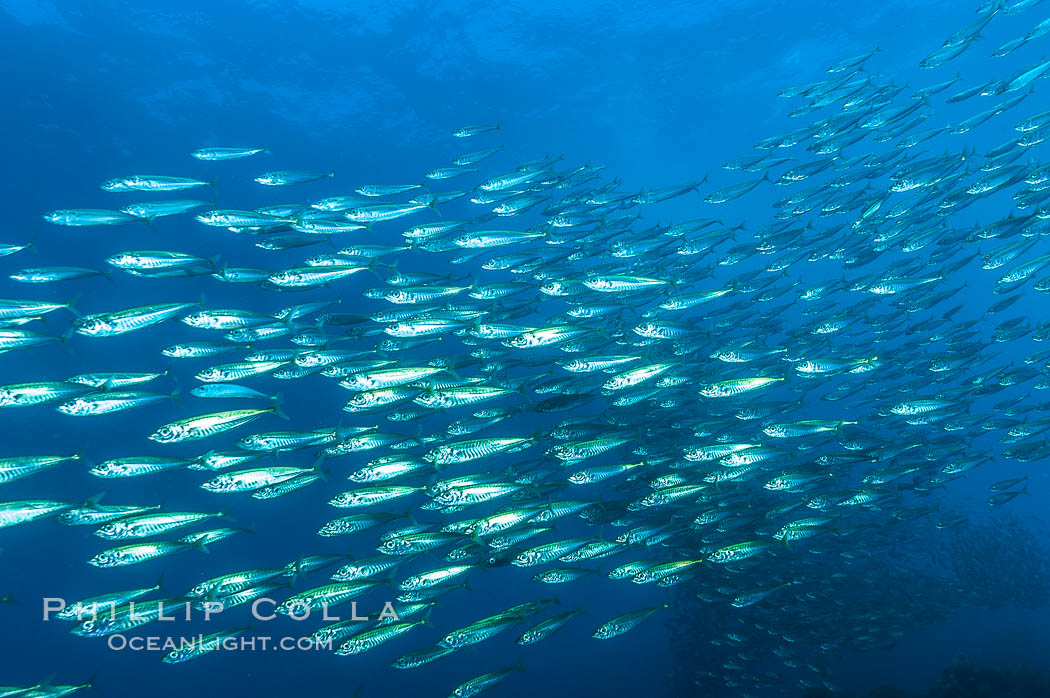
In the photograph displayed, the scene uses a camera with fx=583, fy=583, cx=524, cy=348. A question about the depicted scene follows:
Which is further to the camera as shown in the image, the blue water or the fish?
the blue water

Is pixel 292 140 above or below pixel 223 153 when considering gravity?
above

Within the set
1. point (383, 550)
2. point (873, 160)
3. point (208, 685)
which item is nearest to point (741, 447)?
point (383, 550)

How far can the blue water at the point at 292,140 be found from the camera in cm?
1931

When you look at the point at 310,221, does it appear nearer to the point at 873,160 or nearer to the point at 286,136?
the point at 873,160

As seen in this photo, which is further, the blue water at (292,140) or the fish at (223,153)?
the blue water at (292,140)

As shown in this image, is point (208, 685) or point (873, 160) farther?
point (208, 685)

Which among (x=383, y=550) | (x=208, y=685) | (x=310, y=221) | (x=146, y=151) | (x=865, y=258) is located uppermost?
(x=146, y=151)

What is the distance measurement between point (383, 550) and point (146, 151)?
21953 mm

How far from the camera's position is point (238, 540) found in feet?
85.0

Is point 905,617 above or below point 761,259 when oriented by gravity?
below

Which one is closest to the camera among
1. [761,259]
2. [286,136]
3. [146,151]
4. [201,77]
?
[201,77]

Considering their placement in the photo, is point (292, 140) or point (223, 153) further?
point (292, 140)

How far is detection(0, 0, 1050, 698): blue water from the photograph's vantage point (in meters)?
19.3

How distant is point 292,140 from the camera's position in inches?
951
